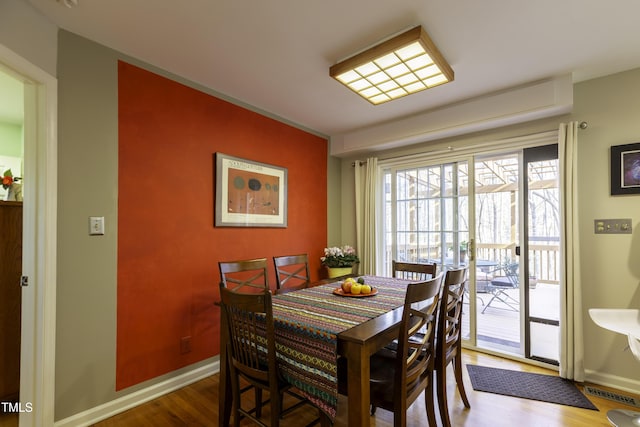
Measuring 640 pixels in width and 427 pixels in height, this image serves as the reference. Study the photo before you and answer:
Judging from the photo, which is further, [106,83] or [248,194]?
[248,194]

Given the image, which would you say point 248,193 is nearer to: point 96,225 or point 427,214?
point 96,225

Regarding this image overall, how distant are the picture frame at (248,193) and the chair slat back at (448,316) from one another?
1.94 m

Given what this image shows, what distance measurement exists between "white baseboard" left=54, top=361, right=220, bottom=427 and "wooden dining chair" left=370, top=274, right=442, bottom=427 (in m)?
1.61

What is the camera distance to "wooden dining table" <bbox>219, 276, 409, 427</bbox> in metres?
1.29

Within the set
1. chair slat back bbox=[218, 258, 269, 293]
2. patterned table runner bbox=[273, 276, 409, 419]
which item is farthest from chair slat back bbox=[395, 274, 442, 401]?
chair slat back bbox=[218, 258, 269, 293]

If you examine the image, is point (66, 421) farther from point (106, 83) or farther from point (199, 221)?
point (106, 83)

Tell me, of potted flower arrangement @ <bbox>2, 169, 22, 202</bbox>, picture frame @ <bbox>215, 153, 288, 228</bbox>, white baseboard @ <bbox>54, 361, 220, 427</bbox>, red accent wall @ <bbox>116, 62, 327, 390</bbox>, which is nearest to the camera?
white baseboard @ <bbox>54, 361, 220, 427</bbox>

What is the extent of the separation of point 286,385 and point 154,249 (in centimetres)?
147

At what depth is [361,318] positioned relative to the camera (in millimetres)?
1566

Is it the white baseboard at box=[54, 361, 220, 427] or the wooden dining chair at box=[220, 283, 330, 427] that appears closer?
the wooden dining chair at box=[220, 283, 330, 427]

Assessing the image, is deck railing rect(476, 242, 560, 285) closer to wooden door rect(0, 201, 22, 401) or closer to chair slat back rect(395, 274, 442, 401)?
chair slat back rect(395, 274, 442, 401)

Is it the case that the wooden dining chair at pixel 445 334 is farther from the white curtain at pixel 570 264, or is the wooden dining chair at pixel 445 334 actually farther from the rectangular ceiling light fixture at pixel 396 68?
the rectangular ceiling light fixture at pixel 396 68

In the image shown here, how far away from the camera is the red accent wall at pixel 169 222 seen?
2.13 metres

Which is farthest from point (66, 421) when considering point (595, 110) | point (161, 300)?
point (595, 110)
